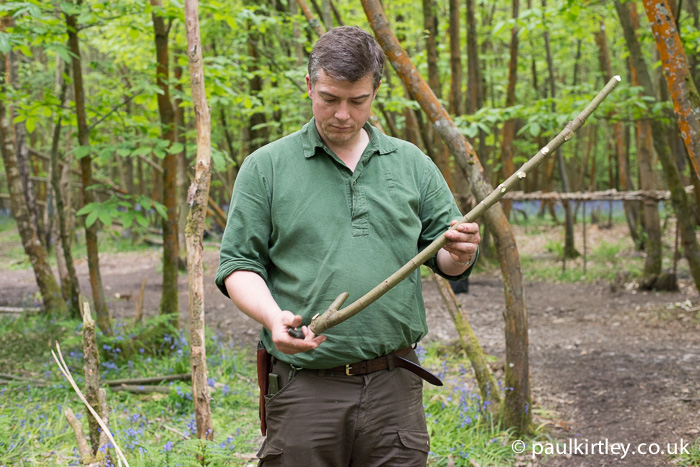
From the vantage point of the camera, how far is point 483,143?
11.0 meters

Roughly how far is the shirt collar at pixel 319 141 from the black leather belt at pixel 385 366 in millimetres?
686

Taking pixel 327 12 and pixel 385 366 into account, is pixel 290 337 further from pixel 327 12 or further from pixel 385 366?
pixel 327 12

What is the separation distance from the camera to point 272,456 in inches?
76.2

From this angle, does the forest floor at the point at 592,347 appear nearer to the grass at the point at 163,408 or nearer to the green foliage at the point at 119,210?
the grass at the point at 163,408

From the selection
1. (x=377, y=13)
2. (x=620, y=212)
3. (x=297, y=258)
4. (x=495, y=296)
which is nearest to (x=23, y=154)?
(x=377, y=13)

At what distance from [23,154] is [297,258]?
761 centimetres

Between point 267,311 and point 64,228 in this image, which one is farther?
point 64,228

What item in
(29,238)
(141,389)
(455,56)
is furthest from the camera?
(455,56)

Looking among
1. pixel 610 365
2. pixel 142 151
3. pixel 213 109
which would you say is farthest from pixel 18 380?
pixel 610 365

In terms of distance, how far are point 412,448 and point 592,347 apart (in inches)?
184

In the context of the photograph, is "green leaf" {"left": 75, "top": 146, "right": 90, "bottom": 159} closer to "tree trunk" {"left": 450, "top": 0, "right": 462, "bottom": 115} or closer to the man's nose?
the man's nose

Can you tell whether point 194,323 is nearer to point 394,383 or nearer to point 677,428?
point 394,383

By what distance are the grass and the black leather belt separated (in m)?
1.32

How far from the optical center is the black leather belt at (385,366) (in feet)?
6.26
